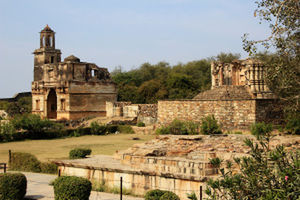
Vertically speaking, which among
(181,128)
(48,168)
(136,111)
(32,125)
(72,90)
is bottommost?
(48,168)

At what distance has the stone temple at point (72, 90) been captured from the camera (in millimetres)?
34094

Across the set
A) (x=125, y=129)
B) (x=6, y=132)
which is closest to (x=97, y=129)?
(x=125, y=129)

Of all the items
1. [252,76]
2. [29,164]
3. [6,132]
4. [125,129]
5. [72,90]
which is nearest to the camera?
[29,164]

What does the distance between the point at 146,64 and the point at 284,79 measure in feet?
198

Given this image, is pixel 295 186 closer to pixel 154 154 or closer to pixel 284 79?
pixel 154 154

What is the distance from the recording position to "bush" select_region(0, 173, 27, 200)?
372 inches

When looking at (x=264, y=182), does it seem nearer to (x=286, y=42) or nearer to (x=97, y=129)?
(x=286, y=42)

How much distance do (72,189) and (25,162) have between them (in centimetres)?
575

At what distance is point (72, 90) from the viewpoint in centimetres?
3416

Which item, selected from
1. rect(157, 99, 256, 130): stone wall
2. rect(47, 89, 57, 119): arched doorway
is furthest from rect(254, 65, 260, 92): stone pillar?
rect(47, 89, 57, 119): arched doorway

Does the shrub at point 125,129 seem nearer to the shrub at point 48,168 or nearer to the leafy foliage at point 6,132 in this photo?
the leafy foliage at point 6,132

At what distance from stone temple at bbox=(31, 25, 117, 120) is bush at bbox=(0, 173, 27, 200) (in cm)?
2428

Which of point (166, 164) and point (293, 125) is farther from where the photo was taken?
point (293, 125)

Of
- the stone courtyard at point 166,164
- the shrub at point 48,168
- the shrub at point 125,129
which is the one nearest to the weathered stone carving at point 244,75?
the shrub at point 125,129
